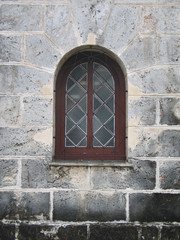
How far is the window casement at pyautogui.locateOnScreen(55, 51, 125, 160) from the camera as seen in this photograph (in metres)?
2.82

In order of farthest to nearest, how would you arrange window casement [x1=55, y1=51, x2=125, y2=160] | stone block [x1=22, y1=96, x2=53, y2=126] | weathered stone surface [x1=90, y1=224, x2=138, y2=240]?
window casement [x1=55, y1=51, x2=125, y2=160], stone block [x1=22, y1=96, x2=53, y2=126], weathered stone surface [x1=90, y1=224, x2=138, y2=240]

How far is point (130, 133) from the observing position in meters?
2.64

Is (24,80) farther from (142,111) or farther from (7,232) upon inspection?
(7,232)

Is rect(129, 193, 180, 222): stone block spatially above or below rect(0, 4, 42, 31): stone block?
below

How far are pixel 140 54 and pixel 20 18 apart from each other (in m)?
1.48

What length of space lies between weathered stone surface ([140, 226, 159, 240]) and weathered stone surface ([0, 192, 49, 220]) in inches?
43.4

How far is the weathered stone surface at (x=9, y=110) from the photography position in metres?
2.64

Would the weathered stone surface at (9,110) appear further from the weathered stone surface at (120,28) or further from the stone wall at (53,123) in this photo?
the weathered stone surface at (120,28)

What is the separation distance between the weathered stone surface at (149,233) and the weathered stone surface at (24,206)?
3.62 ft

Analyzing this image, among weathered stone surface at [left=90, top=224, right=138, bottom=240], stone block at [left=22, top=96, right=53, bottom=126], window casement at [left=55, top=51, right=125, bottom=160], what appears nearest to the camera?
weathered stone surface at [left=90, top=224, right=138, bottom=240]

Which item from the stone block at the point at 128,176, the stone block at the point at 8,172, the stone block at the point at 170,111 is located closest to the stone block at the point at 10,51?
the stone block at the point at 8,172

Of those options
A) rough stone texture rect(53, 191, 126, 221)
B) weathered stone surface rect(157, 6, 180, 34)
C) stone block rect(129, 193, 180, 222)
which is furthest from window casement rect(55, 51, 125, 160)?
weathered stone surface rect(157, 6, 180, 34)

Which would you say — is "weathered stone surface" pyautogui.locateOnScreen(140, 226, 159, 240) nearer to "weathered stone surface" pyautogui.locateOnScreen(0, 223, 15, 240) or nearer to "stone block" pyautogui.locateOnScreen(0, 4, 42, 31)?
"weathered stone surface" pyautogui.locateOnScreen(0, 223, 15, 240)

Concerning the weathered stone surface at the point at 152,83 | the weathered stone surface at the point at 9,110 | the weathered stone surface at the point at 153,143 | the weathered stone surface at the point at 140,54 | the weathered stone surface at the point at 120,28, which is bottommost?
the weathered stone surface at the point at 153,143
